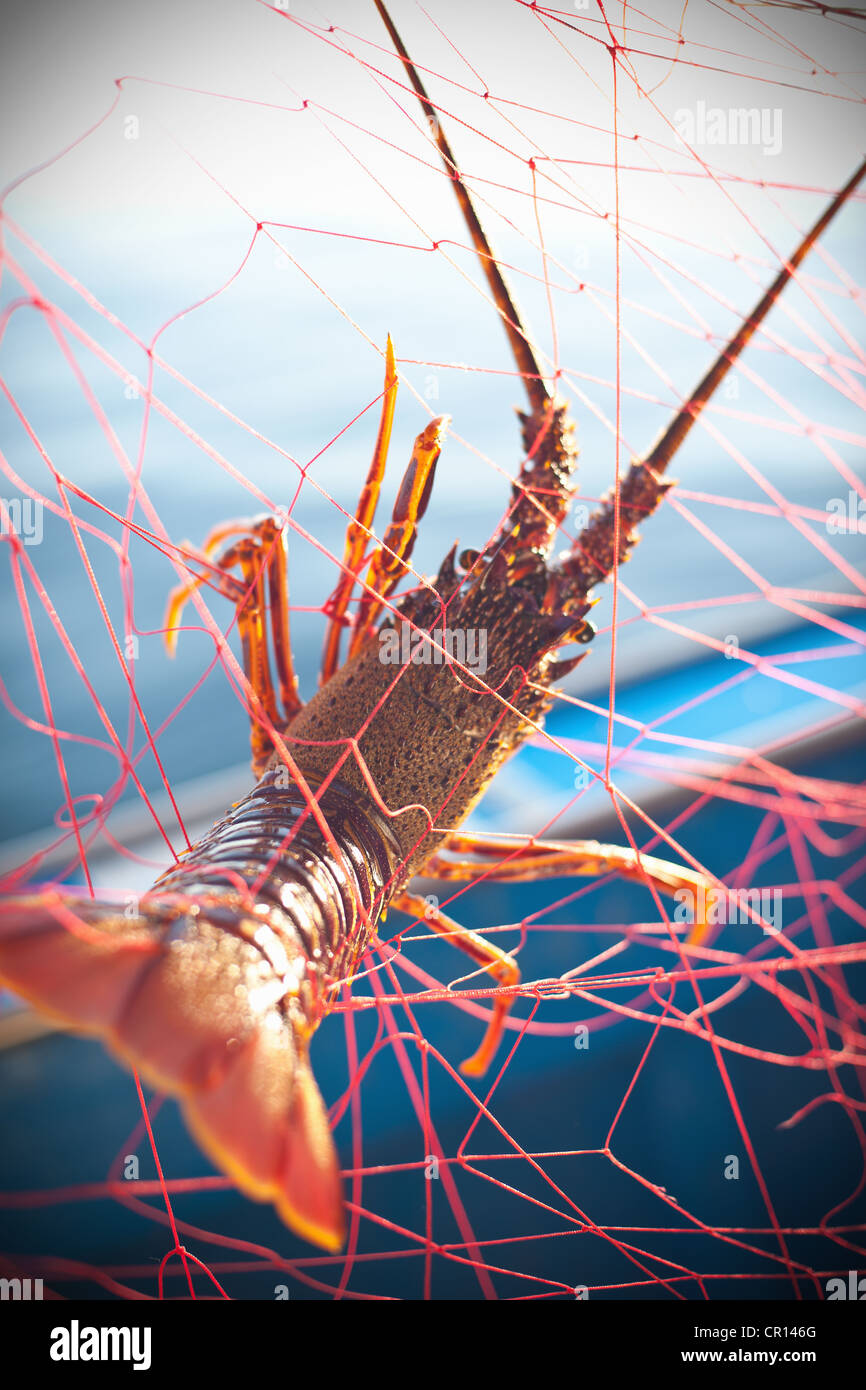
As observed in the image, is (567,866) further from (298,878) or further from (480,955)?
(298,878)

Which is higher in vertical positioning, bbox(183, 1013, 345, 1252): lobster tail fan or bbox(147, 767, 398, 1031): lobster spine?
bbox(147, 767, 398, 1031): lobster spine

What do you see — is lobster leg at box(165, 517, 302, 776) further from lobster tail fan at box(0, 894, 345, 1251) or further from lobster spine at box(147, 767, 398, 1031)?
lobster tail fan at box(0, 894, 345, 1251)

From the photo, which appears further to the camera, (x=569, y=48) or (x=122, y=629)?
(x=122, y=629)

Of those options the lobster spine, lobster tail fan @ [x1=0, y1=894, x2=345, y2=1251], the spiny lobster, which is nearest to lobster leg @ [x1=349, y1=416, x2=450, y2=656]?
the spiny lobster

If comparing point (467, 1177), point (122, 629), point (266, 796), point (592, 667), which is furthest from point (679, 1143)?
point (122, 629)

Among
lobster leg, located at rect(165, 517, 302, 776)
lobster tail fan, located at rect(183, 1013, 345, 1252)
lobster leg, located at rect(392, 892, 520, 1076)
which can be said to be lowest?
lobster tail fan, located at rect(183, 1013, 345, 1252)

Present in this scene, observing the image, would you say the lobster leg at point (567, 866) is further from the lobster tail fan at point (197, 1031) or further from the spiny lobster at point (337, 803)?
the lobster tail fan at point (197, 1031)
